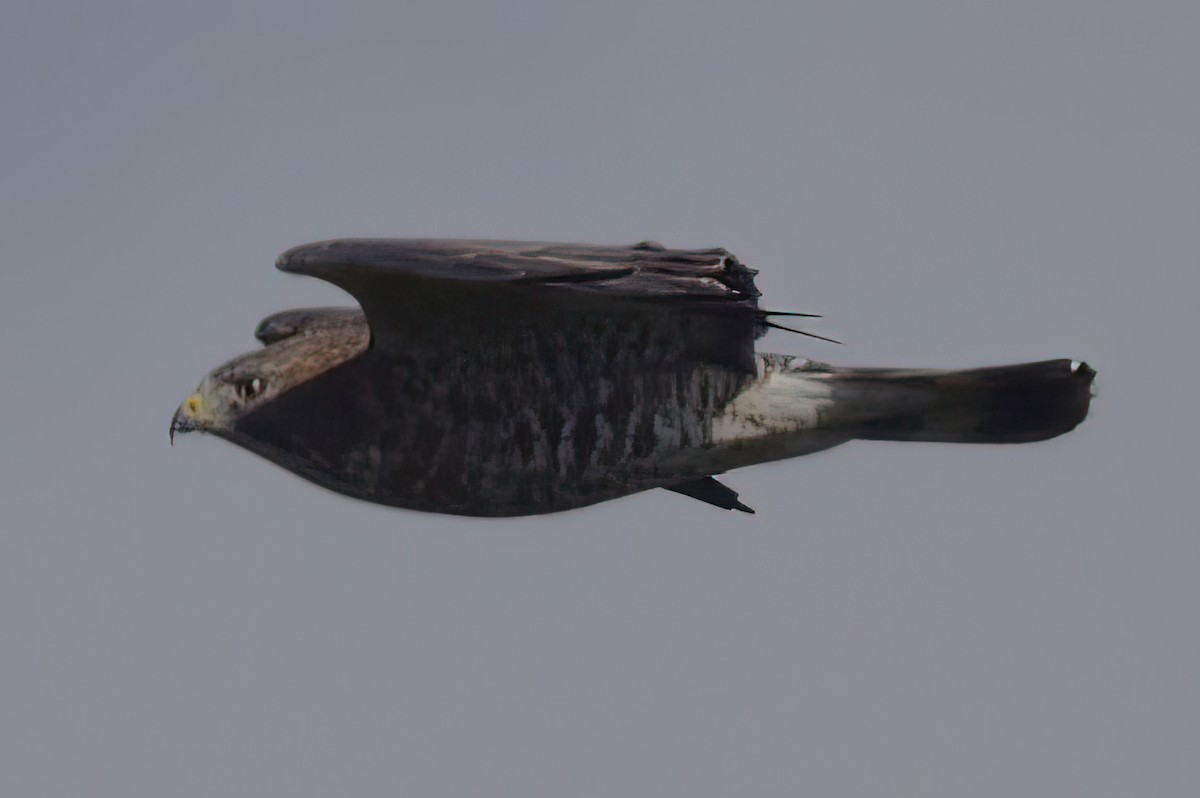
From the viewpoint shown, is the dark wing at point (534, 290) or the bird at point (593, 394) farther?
the bird at point (593, 394)

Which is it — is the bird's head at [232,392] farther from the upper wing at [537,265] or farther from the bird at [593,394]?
Result: the upper wing at [537,265]

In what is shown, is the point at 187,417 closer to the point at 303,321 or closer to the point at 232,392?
the point at 232,392

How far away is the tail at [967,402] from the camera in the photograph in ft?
17.5

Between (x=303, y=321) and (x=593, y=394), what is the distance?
59.4 inches

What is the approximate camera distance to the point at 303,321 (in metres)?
6.35

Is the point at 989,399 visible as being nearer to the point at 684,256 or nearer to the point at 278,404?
the point at 684,256

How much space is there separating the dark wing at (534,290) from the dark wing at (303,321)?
65 cm

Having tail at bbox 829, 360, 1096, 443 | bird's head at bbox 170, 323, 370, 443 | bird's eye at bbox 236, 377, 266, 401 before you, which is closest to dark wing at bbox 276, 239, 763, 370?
bird's head at bbox 170, 323, 370, 443

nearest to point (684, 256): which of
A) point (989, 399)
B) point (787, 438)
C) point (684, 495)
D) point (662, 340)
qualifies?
point (662, 340)

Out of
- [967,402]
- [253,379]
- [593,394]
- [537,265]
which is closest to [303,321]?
[253,379]

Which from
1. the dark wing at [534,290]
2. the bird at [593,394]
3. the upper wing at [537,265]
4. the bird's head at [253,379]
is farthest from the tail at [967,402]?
the bird's head at [253,379]

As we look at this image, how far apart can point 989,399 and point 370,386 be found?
2.19 m

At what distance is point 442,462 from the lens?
18.4 ft

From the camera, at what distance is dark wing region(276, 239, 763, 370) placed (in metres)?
4.96
